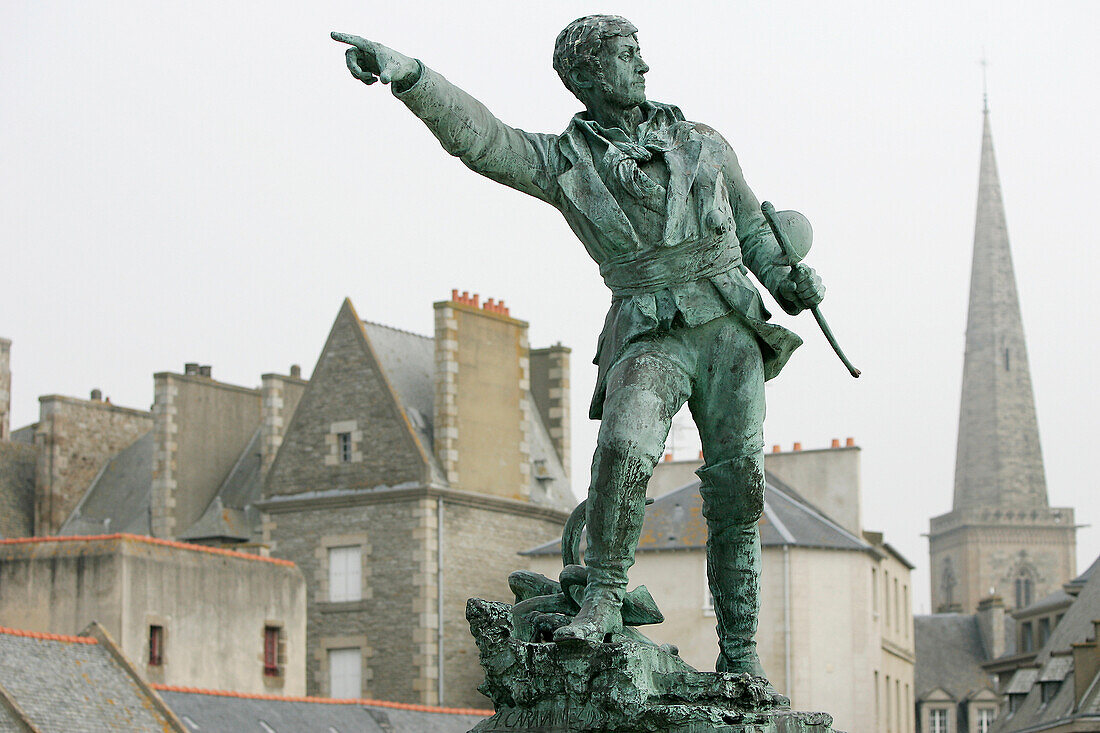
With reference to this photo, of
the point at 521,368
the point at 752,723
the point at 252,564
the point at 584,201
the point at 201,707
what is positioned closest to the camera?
the point at 752,723

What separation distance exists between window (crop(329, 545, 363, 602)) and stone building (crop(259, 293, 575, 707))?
3cm

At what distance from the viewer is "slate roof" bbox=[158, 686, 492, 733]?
1283 inches

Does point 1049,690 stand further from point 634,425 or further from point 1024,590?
point 1024,590

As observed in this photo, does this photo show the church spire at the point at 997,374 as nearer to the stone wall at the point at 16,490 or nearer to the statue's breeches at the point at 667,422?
the stone wall at the point at 16,490

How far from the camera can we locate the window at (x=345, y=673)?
A: 4756cm

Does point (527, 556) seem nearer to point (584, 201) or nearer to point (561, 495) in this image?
point (561, 495)

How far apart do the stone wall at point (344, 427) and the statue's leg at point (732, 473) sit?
4098 cm

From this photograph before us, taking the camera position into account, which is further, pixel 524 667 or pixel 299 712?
pixel 299 712

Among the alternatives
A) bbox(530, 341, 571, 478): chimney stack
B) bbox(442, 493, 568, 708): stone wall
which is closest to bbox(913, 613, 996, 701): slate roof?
Answer: bbox(530, 341, 571, 478): chimney stack

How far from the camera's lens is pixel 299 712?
3475cm

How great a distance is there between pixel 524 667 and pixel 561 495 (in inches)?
1779

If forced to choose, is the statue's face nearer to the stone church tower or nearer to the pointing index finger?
the pointing index finger

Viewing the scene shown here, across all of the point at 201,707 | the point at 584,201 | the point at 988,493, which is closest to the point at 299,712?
the point at 201,707

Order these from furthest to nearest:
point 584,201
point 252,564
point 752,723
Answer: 1. point 252,564
2. point 584,201
3. point 752,723
